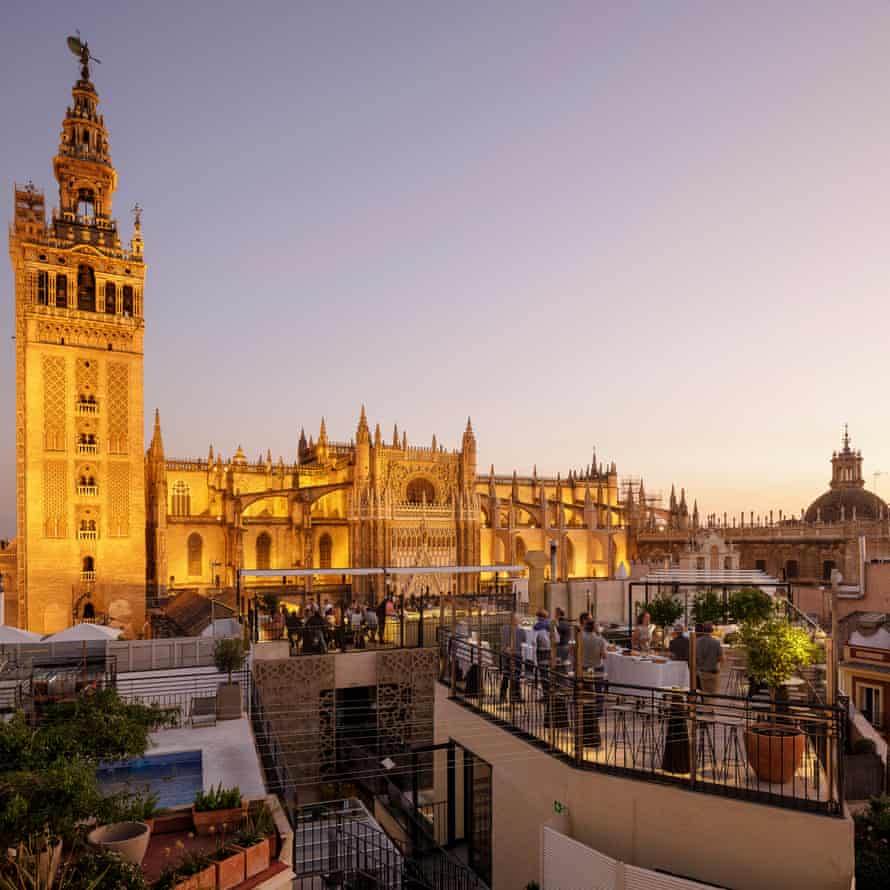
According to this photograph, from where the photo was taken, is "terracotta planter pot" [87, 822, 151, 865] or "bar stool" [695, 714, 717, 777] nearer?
"terracotta planter pot" [87, 822, 151, 865]

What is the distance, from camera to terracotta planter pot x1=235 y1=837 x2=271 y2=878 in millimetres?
6145

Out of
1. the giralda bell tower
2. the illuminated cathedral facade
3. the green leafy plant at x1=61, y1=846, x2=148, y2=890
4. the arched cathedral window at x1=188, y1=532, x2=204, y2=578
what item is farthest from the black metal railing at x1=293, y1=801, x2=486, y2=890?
the arched cathedral window at x1=188, y1=532, x2=204, y2=578

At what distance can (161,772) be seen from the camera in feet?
33.2

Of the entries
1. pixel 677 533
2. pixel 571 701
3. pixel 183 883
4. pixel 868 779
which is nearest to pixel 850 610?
pixel 868 779

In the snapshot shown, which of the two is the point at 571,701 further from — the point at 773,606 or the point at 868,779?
the point at 868,779

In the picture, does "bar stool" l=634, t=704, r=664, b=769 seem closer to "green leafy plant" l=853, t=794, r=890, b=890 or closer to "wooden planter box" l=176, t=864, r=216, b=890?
"green leafy plant" l=853, t=794, r=890, b=890

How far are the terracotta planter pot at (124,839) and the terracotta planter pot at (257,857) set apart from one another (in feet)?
2.63

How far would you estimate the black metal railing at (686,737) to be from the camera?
24.4ft

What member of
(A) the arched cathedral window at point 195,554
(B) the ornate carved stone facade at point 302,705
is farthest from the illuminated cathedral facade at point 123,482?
(B) the ornate carved stone facade at point 302,705

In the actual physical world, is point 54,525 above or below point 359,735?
above

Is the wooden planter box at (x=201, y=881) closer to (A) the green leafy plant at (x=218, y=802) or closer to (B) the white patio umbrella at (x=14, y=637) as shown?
(A) the green leafy plant at (x=218, y=802)

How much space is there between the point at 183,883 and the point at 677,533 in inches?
2203

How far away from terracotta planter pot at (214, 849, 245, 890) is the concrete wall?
4.00 meters

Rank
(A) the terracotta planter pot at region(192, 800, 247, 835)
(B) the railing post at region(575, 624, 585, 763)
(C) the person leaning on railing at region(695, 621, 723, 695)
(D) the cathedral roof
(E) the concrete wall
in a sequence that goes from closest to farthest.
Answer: (A) the terracotta planter pot at region(192, 800, 247, 835)
(E) the concrete wall
(B) the railing post at region(575, 624, 585, 763)
(C) the person leaning on railing at region(695, 621, 723, 695)
(D) the cathedral roof
